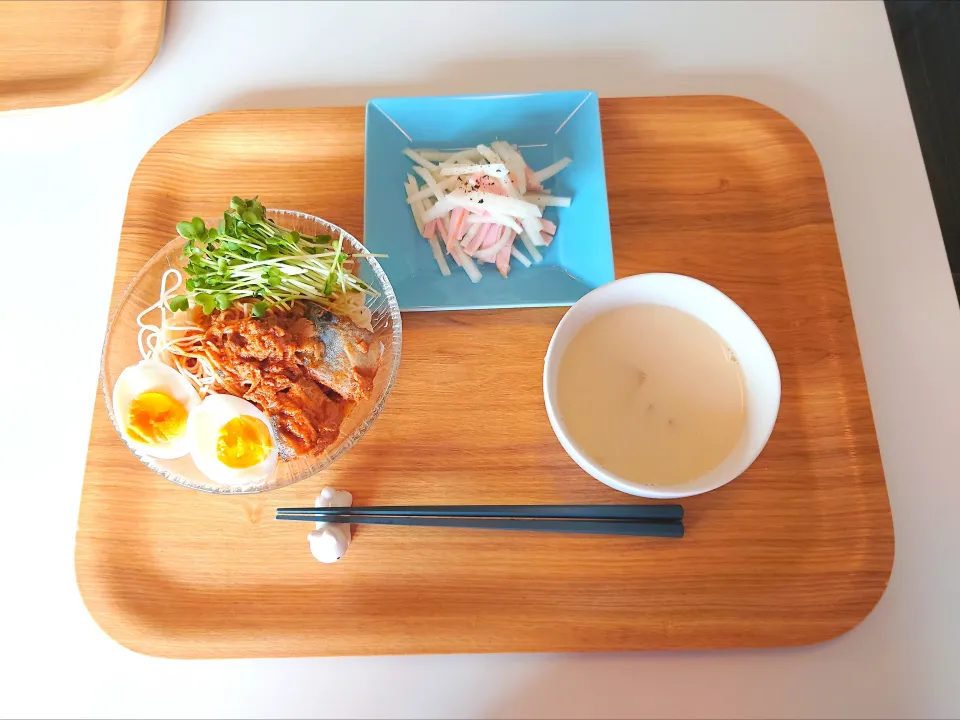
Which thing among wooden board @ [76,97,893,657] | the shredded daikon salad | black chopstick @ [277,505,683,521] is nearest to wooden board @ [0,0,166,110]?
wooden board @ [76,97,893,657]

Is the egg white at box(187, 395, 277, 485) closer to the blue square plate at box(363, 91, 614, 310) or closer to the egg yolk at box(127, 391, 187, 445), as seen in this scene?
the egg yolk at box(127, 391, 187, 445)

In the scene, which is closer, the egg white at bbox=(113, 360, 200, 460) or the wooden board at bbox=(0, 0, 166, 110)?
the egg white at bbox=(113, 360, 200, 460)

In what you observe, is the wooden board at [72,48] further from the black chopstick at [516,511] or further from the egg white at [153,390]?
the black chopstick at [516,511]

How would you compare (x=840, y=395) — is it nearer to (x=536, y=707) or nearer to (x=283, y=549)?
(x=536, y=707)

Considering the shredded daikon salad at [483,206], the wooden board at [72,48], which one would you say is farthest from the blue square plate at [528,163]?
the wooden board at [72,48]

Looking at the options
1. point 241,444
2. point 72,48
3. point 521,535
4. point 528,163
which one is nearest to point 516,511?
point 521,535

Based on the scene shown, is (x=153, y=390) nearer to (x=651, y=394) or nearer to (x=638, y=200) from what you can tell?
(x=651, y=394)

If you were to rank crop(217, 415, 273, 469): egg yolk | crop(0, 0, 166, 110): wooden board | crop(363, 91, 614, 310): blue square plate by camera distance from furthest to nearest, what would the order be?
crop(0, 0, 166, 110): wooden board → crop(363, 91, 614, 310): blue square plate → crop(217, 415, 273, 469): egg yolk
